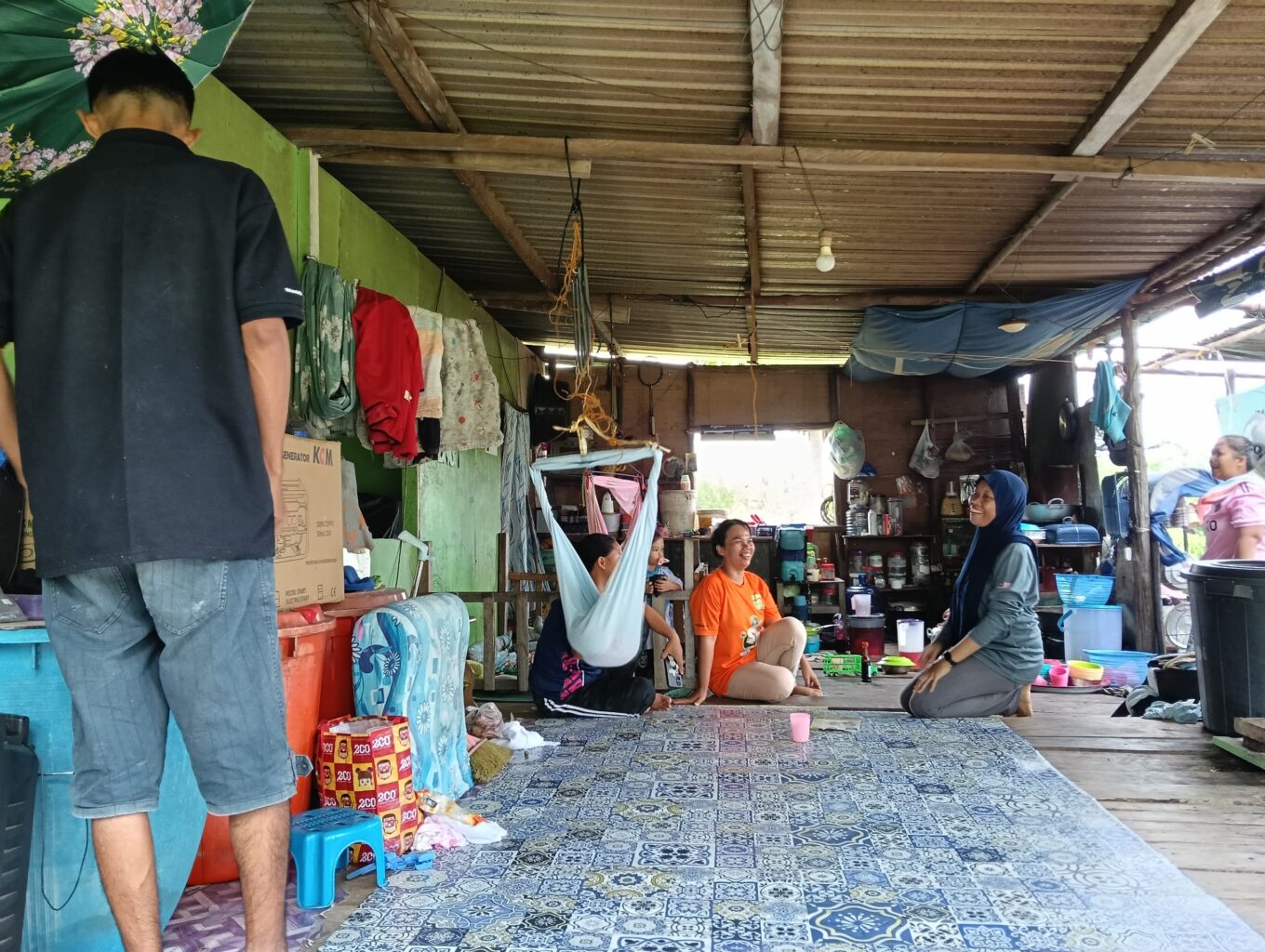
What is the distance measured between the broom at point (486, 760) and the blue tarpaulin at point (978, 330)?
4.89 metres

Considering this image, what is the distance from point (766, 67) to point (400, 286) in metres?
3.10

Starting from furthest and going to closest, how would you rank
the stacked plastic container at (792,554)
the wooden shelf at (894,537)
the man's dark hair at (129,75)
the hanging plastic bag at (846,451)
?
the wooden shelf at (894,537), the hanging plastic bag at (846,451), the stacked plastic container at (792,554), the man's dark hair at (129,75)

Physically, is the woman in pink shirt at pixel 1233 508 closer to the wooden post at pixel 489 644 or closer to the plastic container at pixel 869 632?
the plastic container at pixel 869 632

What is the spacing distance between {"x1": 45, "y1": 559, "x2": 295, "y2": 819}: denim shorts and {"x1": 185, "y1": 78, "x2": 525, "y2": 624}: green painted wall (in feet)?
8.21

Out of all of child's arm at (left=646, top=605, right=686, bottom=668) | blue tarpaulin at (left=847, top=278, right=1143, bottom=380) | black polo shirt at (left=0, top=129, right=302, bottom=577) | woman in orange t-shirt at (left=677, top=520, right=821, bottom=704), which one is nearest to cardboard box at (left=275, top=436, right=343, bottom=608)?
black polo shirt at (left=0, top=129, right=302, bottom=577)

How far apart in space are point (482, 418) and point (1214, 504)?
4.46 m

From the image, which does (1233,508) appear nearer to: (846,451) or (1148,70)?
(1148,70)

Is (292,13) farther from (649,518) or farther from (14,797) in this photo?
(14,797)

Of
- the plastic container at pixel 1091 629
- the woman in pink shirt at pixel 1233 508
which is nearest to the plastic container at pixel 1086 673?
the plastic container at pixel 1091 629

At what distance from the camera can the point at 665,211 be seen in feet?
17.5

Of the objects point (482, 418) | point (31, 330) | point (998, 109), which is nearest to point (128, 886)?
point (31, 330)

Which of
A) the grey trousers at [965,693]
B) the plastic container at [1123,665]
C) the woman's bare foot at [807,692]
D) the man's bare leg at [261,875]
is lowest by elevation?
the plastic container at [1123,665]

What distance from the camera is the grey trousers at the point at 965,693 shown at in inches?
165

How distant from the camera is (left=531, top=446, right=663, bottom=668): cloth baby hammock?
404 cm
